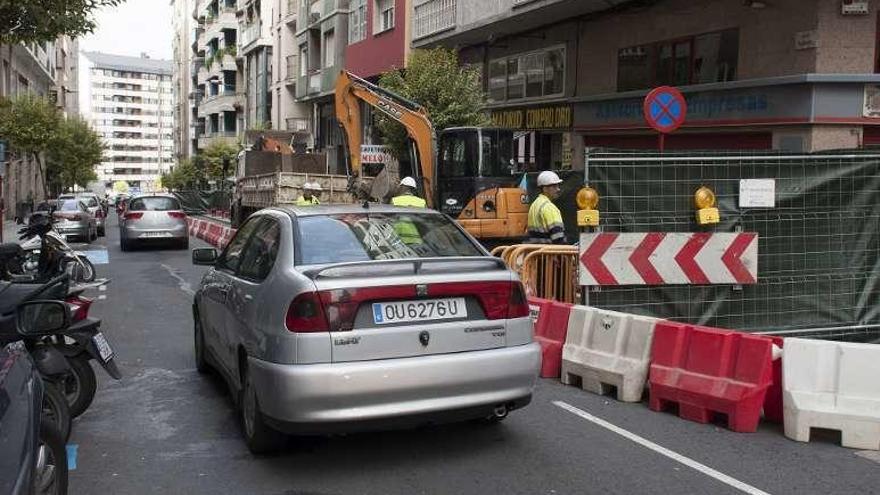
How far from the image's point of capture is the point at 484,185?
1480 cm

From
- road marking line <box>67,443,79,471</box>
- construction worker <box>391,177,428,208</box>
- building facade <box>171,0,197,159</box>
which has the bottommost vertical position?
road marking line <box>67,443,79,471</box>

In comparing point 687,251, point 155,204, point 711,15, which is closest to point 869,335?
point 687,251

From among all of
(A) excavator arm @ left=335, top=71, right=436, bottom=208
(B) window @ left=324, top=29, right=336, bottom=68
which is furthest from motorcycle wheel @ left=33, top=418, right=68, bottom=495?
(B) window @ left=324, top=29, right=336, bottom=68

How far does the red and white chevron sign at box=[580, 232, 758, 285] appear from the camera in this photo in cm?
780

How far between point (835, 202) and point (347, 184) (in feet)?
43.5

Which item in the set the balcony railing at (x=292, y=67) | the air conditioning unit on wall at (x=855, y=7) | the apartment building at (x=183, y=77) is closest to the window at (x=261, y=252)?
the air conditioning unit on wall at (x=855, y=7)

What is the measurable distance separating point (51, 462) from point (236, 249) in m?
2.92

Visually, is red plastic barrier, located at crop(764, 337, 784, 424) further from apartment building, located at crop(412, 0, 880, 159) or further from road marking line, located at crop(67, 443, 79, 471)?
apartment building, located at crop(412, 0, 880, 159)

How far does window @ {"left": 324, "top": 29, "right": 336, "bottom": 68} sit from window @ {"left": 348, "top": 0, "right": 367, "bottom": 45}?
2.66 metres

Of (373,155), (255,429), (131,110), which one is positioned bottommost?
(255,429)

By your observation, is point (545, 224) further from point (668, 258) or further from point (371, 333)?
point (371, 333)

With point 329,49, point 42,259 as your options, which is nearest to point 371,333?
point 42,259

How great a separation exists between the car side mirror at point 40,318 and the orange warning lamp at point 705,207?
18.9 ft

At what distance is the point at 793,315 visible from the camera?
8508mm
